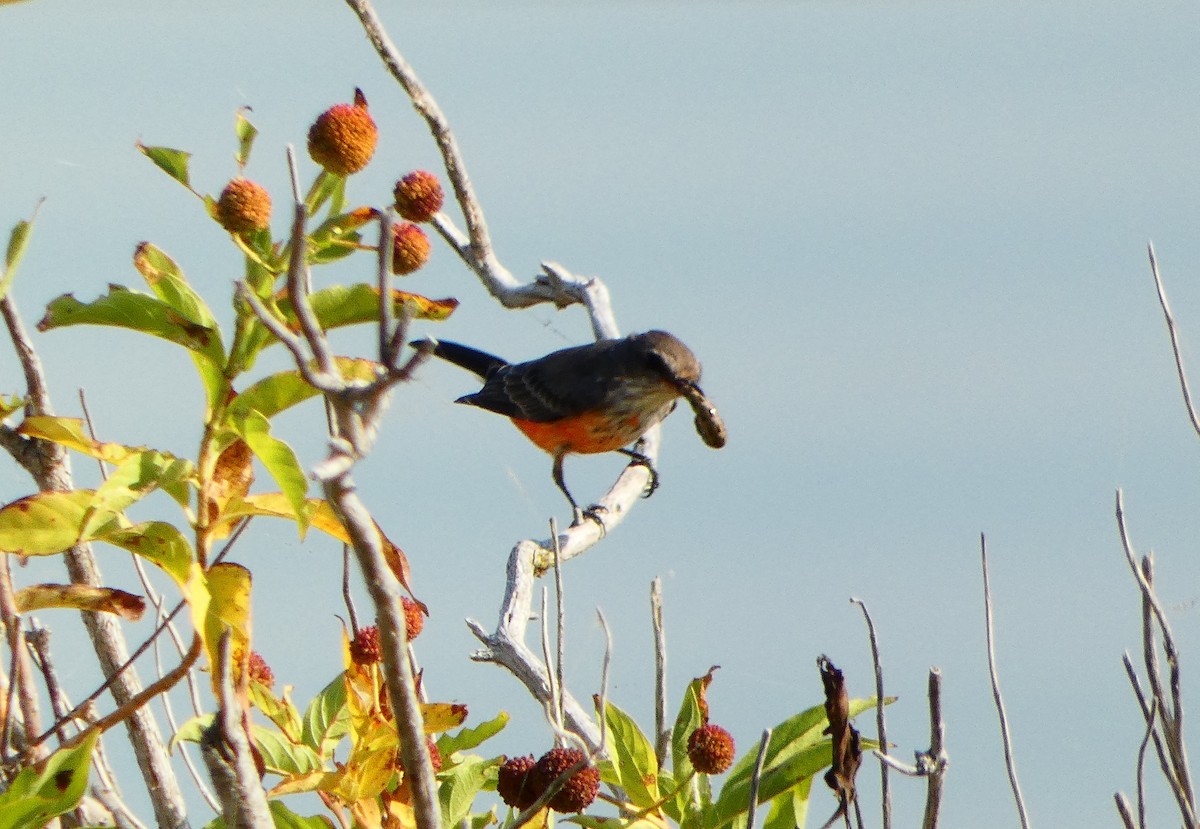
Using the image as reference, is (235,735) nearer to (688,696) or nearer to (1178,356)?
(688,696)

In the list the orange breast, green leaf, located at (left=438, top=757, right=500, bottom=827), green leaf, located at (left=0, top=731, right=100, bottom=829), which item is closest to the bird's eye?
the orange breast

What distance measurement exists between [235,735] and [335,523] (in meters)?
0.43

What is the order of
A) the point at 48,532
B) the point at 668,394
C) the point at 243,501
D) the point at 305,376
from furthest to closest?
the point at 668,394
the point at 243,501
the point at 48,532
the point at 305,376

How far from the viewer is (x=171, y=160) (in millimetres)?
2357

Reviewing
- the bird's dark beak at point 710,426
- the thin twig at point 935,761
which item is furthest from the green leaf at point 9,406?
the bird's dark beak at point 710,426

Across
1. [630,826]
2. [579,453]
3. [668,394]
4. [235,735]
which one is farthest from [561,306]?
[235,735]

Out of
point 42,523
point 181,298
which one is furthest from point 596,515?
point 42,523

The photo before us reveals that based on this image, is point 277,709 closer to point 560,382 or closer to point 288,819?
point 288,819

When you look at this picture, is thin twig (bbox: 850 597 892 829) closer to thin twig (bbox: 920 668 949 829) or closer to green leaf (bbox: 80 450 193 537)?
thin twig (bbox: 920 668 949 829)

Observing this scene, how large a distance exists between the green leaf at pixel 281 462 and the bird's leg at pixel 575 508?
3347mm

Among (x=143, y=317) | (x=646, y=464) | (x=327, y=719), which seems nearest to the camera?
(x=143, y=317)

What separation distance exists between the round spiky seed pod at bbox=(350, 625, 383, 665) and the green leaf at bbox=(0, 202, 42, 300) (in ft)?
2.60

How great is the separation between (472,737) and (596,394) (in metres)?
3.99

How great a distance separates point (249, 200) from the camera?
2266 millimetres
